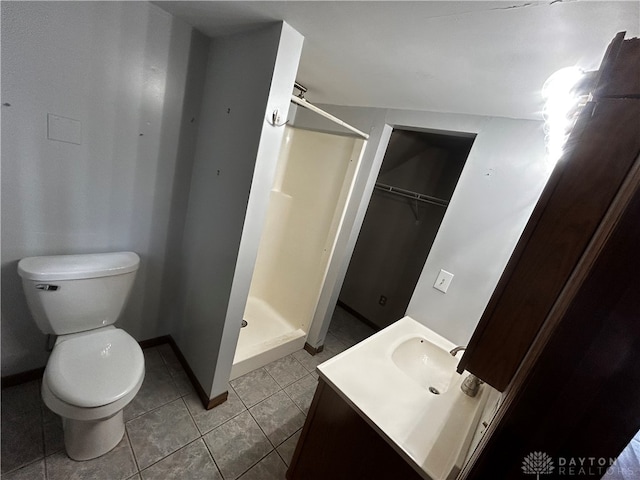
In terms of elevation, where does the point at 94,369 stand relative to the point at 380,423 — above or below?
below

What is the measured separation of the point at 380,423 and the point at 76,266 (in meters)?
1.58

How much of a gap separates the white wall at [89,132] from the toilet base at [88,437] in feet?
1.99

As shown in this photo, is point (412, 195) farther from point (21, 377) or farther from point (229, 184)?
point (21, 377)

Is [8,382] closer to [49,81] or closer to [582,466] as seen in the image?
[49,81]

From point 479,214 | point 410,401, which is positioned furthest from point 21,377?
point 479,214

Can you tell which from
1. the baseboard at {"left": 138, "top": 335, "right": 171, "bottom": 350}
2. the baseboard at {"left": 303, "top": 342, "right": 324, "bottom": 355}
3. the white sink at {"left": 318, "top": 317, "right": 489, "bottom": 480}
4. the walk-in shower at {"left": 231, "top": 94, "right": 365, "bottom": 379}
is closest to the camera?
the white sink at {"left": 318, "top": 317, "right": 489, "bottom": 480}

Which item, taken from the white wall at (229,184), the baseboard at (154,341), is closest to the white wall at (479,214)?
the white wall at (229,184)

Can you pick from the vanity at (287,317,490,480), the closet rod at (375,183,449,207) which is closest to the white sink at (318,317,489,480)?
the vanity at (287,317,490,480)

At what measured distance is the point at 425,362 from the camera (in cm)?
140

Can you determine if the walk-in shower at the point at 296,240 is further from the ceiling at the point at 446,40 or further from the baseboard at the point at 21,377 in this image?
the baseboard at the point at 21,377

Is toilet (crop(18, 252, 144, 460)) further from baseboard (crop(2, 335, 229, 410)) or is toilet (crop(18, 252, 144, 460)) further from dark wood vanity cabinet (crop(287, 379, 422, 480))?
dark wood vanity cabinet (crop(287, 379, 422, 480))

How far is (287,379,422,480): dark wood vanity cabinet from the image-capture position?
0.86m

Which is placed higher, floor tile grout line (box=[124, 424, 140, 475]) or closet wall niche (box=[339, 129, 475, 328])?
closet wall niche (box=[339, 129, 475, 328])

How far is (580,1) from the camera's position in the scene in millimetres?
571
